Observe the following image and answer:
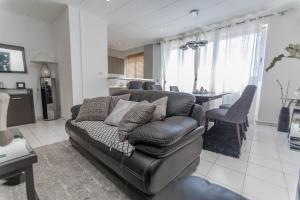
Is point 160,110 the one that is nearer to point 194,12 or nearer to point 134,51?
point 194,12

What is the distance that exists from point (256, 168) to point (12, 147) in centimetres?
246

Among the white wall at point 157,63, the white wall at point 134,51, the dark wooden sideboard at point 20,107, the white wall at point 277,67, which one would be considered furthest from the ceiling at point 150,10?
the white wall at point 134,51

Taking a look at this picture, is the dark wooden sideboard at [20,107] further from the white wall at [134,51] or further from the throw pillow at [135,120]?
the white wall at [134,51]

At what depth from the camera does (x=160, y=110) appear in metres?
1.60

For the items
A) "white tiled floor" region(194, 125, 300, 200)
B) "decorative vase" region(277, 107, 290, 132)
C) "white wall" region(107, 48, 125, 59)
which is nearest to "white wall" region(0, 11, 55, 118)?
"white wall" region(107, 48, 125, 59)

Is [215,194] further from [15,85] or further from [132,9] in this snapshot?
[15,85]

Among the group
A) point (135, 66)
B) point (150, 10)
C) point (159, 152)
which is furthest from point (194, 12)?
point (135, 66)

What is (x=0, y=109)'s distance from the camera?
157 cm

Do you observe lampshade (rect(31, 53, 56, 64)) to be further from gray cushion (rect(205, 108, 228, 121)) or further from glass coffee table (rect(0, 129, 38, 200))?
gray cushion (rect(205, 108, 228, 121))

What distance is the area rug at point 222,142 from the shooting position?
2.17 metres

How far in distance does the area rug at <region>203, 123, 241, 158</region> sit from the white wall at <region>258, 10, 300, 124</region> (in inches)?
53.5

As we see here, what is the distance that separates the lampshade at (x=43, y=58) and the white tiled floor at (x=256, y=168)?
6.23 feet

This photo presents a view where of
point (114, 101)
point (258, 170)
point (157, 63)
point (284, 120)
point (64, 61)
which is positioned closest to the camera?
point (258, 170)

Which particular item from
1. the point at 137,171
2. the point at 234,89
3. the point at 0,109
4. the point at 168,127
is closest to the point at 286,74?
the point at 234,89
